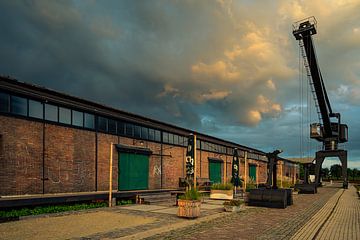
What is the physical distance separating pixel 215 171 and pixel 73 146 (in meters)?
20.8

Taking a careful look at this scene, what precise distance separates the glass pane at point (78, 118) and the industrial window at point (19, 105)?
10.3 feet

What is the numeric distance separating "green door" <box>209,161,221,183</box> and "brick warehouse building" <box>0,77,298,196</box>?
23.0 ft

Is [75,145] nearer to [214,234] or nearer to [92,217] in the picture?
[92,217]

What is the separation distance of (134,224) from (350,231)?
6.89 metres

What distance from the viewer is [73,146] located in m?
17.6

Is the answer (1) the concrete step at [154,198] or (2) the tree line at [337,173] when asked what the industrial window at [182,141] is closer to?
(1) the concrete step at [154,198]

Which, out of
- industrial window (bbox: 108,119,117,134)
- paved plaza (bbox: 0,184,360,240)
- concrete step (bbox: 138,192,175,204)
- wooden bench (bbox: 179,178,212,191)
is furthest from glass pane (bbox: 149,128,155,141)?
paved plaza (bbox: 0,184,360,240)

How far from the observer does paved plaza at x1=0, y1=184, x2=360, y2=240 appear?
962 cm

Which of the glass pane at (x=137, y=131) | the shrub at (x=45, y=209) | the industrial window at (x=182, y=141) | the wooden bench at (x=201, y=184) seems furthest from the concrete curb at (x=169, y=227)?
the industrial window at (x=182, y=141)

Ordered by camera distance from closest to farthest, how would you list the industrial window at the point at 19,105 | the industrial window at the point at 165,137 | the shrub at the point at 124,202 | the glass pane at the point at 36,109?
1. the industrial window at the point at 19,105
2. the glass pane at the point at 36,109
3. the shrub at the point at 124,202
4. the industrial window at the point at 165,137

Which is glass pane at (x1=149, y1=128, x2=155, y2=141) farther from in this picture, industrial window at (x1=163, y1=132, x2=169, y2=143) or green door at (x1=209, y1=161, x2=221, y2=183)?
green door at (x1=209, y1=161, x2=221, y2=183)

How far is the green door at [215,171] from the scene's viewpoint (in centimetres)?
3488

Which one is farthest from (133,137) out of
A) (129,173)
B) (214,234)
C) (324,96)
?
(324,96)

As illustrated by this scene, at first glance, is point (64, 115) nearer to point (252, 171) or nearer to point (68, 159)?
point (68, 159)
